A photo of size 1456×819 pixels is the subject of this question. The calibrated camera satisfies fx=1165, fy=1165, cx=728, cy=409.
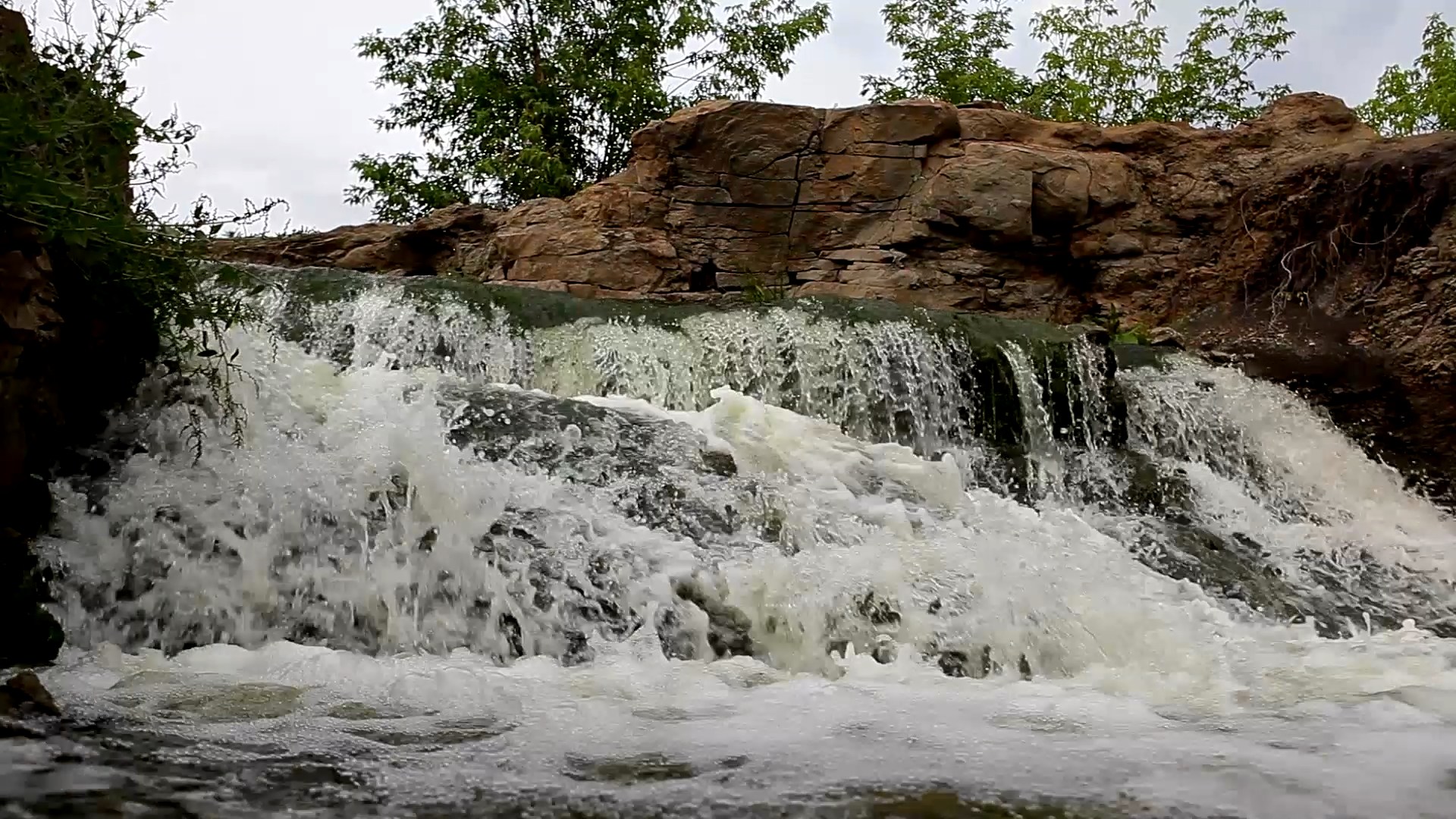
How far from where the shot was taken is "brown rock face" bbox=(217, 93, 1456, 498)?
967 centimetres

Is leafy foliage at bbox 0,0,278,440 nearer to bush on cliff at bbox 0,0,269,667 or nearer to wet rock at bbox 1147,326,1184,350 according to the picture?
bush on cliff at bbox 0,0,269,667

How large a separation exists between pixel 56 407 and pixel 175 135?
984mm

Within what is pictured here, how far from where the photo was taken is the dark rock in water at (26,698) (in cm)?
221

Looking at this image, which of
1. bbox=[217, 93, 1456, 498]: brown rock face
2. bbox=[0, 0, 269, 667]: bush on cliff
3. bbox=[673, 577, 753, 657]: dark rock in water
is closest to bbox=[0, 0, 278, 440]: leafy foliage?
bbox=[0, 0, 269, 667]: bush on cliff

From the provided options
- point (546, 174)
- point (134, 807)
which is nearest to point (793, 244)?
point (546, 174)

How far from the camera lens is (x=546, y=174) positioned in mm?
13828

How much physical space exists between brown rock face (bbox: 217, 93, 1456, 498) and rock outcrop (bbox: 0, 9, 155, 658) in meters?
5.28

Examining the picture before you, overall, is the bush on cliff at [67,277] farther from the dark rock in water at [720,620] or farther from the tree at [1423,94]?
A: the tree at [1423,94]

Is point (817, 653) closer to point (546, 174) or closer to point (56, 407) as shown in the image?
point (56, 407)

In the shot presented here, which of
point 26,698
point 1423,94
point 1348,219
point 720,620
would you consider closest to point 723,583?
point 720,620

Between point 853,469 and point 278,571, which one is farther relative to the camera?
point 853,469

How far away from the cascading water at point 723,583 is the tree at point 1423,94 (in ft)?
36.2

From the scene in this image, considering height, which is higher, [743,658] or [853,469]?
[853,469]

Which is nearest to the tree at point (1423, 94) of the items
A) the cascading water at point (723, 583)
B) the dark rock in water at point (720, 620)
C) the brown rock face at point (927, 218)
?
the brown rock face at point (927, 218)
